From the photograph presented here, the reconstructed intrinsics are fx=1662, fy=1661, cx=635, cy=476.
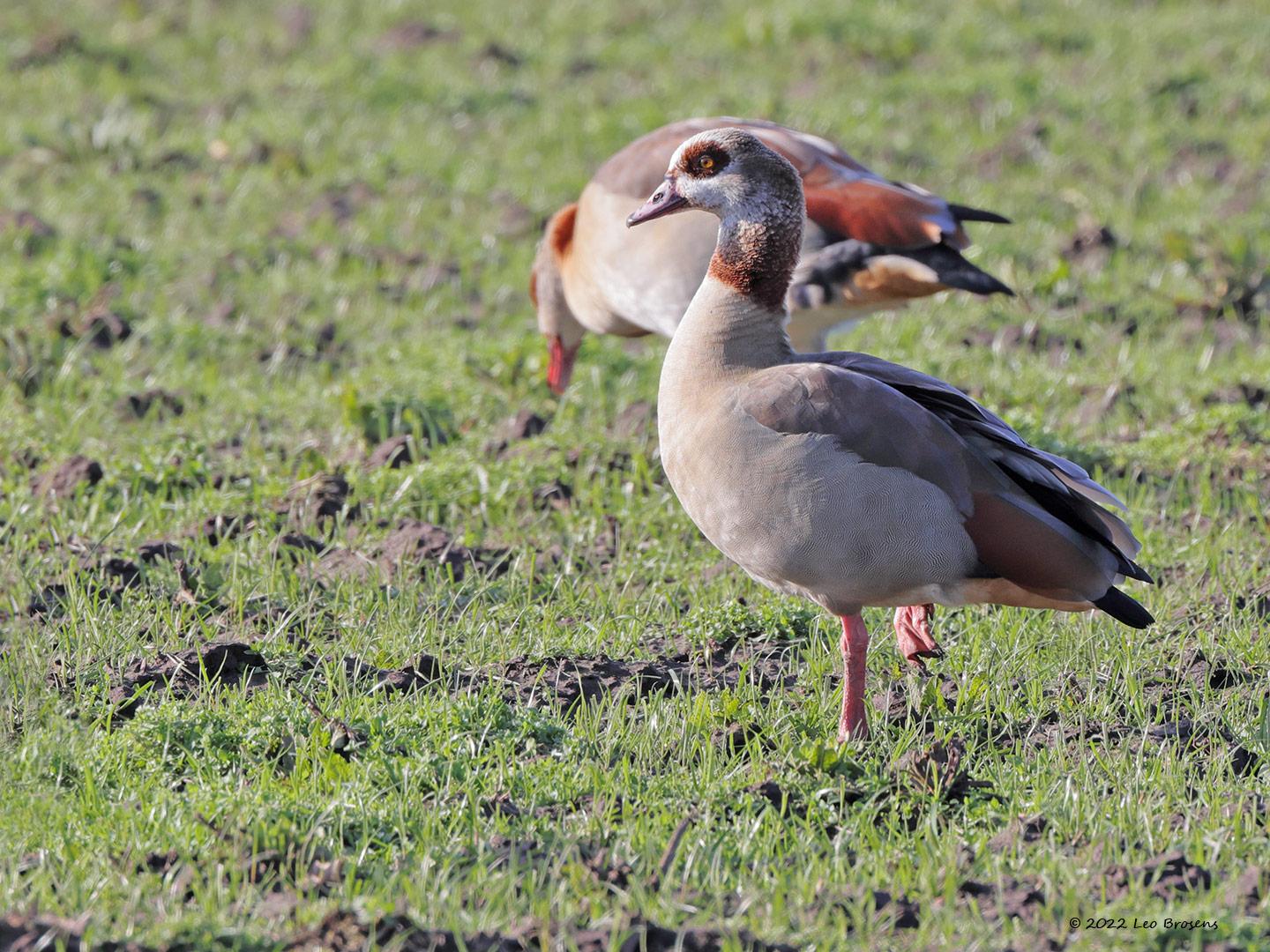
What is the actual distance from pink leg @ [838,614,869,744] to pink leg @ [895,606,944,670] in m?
0.29

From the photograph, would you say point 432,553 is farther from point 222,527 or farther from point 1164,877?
point 1164,877

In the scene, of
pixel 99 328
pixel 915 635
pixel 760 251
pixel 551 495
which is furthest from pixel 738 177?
pixel 99 328

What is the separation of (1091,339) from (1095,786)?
3.88 m

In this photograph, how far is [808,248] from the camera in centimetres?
602

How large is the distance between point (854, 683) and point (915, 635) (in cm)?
40

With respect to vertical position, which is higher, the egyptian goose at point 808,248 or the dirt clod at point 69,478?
the egyptian goose at point 808,248

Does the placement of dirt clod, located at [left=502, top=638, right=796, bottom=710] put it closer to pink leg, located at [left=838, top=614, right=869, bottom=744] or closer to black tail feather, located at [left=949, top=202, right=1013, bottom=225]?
pink leg, located at [left=838, top=614, right=869, bottom=744]

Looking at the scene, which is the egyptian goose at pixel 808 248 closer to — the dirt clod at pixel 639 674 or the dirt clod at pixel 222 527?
the dirt clod at pixel 222 527

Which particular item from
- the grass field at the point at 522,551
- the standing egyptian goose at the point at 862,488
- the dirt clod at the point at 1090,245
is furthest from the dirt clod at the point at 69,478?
the dirt clod at the point at 1090,245

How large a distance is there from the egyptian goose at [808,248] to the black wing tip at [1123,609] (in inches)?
72.3

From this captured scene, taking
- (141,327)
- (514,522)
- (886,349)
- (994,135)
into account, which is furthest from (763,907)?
(994,135)

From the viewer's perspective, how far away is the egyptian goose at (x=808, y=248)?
19.2 ft

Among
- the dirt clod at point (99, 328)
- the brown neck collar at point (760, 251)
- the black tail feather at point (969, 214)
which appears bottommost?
the dirt clod at point (99, 328)

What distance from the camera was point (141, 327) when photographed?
710 cm
